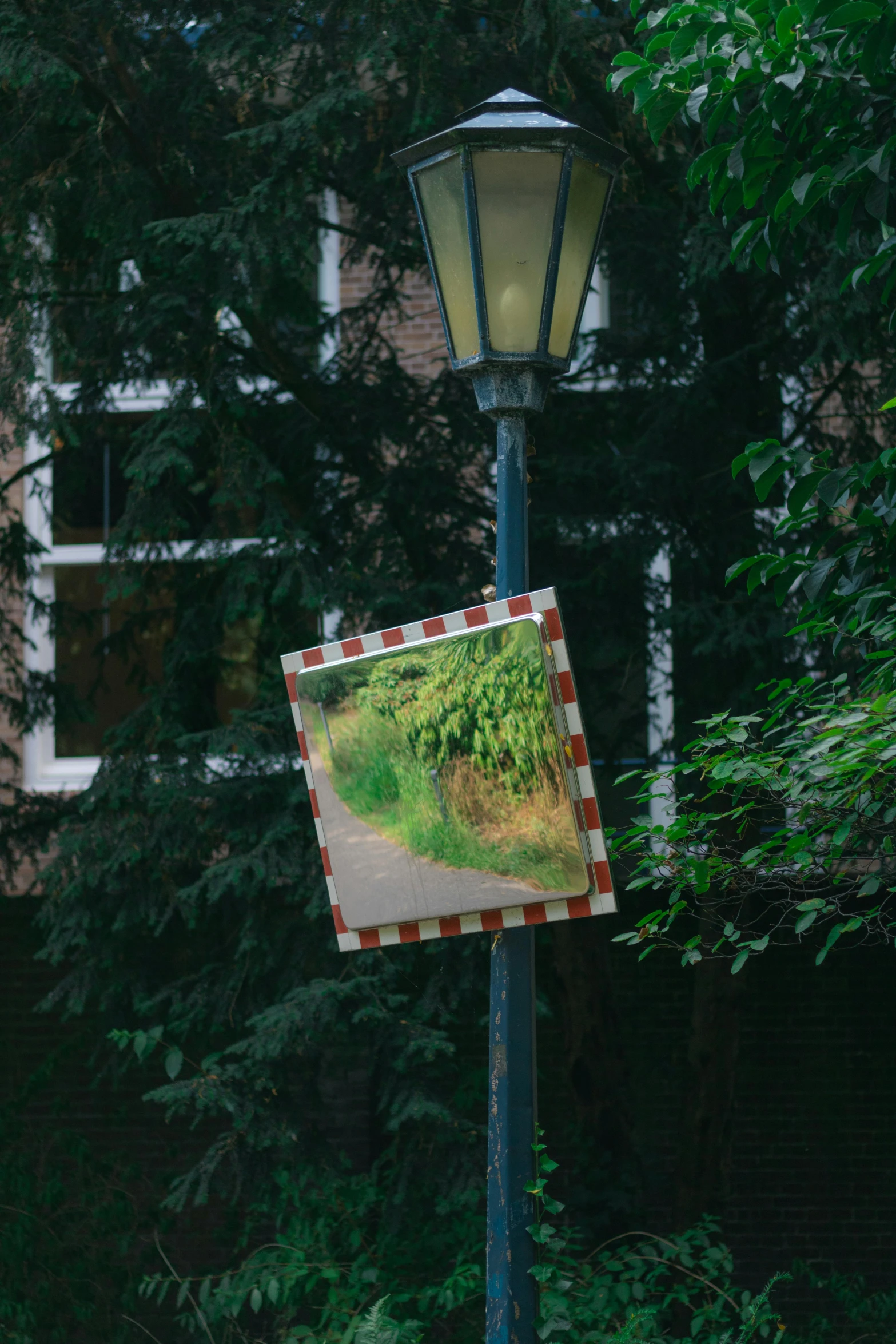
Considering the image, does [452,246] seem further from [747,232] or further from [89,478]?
[89,478]

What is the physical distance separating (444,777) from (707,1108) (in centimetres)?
525

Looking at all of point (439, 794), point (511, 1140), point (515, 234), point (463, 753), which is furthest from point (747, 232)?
point (511, 1140)

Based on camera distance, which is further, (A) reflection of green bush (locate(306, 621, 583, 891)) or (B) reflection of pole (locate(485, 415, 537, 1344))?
(B) reflection of pole (locate(485, 415, 537, 1344))

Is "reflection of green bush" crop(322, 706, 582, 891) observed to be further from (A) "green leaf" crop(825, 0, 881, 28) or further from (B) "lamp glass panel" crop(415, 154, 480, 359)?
(A) "green leaf" crop(825, 0, 881, 28)

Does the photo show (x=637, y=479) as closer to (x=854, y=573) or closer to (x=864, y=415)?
(x=864, y=415)

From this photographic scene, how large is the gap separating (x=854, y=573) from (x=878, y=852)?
2.62 feet

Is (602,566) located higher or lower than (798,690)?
higher

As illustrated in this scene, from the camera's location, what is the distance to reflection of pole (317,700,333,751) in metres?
3.40

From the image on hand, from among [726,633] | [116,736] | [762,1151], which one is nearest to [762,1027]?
[762,1151]

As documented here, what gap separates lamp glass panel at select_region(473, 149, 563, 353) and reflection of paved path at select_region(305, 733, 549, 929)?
121 centimetres

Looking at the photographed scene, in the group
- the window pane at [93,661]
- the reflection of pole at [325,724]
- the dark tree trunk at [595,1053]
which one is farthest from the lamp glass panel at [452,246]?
the window pane at [93,661]

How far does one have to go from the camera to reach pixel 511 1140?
3.31m

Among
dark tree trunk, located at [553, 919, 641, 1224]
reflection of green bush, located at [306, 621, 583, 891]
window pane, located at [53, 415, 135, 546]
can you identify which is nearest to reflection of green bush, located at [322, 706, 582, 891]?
reflection of green bush, located at [306, 621, 583, 891]

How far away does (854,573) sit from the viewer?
12.2ft
